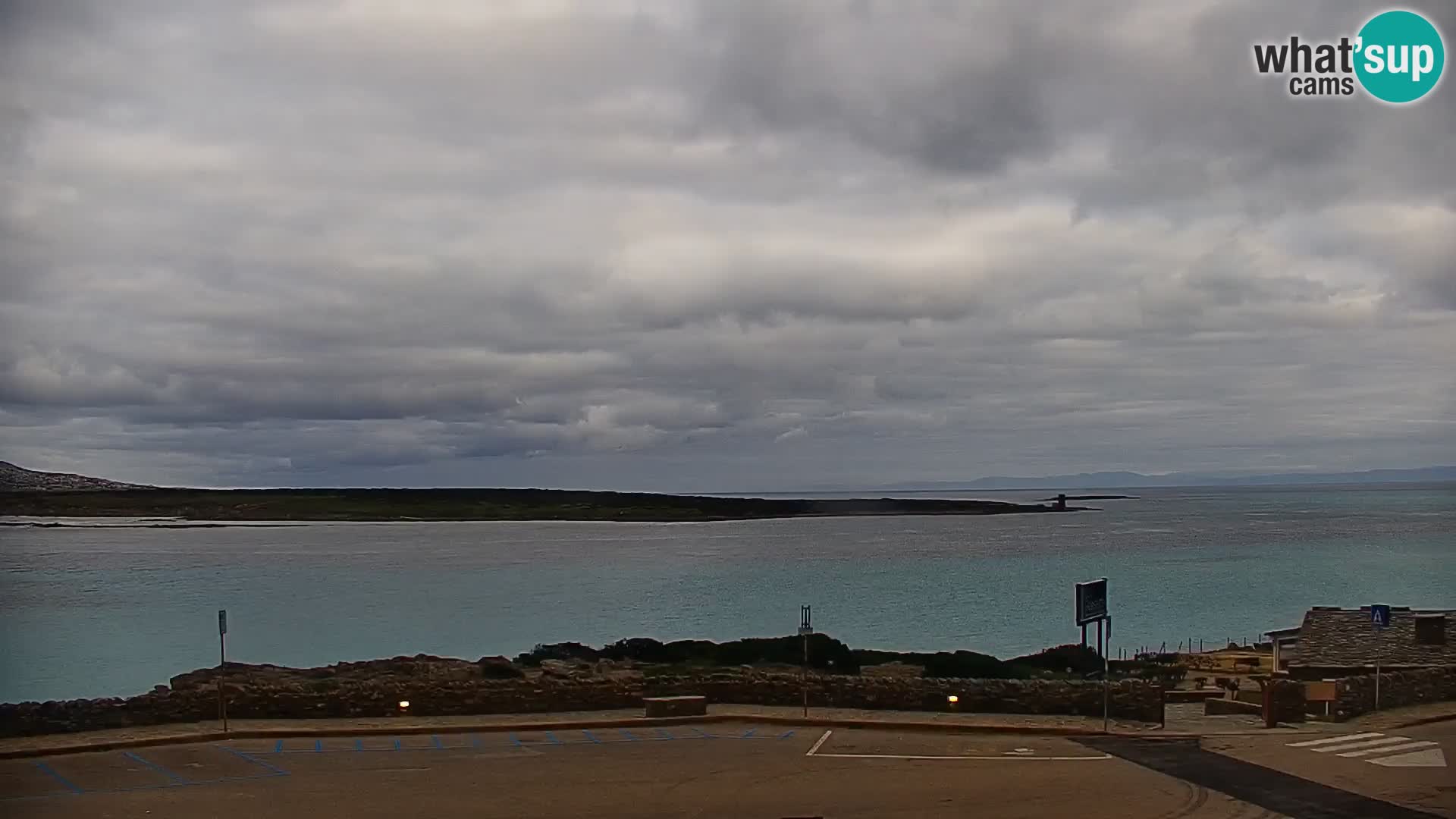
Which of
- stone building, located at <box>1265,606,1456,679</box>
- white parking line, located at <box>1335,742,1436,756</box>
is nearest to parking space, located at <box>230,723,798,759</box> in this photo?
white parking line, located at <box>1335,742,1436,756</box>

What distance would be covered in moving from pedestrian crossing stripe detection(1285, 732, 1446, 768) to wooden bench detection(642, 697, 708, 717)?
8247 millimetres

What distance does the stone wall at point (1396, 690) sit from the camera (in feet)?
65.5

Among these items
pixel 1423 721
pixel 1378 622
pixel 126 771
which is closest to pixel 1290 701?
pixel 1423 721

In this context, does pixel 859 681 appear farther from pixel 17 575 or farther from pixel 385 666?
pixel 17 575

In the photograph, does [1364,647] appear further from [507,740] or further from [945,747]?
[507,740]

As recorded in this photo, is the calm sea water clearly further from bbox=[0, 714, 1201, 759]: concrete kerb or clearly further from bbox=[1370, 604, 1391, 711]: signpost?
bbox=[1370, 604, 1391, 711]: signpost

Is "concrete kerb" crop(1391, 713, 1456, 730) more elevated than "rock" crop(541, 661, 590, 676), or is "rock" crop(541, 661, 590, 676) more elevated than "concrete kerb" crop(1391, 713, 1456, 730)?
"concrete kerb" crop(1391, 713, 1456, 730)

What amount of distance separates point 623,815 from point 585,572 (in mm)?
91540

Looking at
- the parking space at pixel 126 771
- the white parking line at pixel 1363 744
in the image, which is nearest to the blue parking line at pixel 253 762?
the parking space at pixel 126 771

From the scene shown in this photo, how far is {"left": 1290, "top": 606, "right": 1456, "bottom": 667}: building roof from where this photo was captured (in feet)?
84.7

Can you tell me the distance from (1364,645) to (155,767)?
23761 mm

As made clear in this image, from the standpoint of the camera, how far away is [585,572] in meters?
104

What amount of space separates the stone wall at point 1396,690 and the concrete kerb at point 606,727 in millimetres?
3225

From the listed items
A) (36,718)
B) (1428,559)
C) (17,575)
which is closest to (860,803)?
(36,718)
